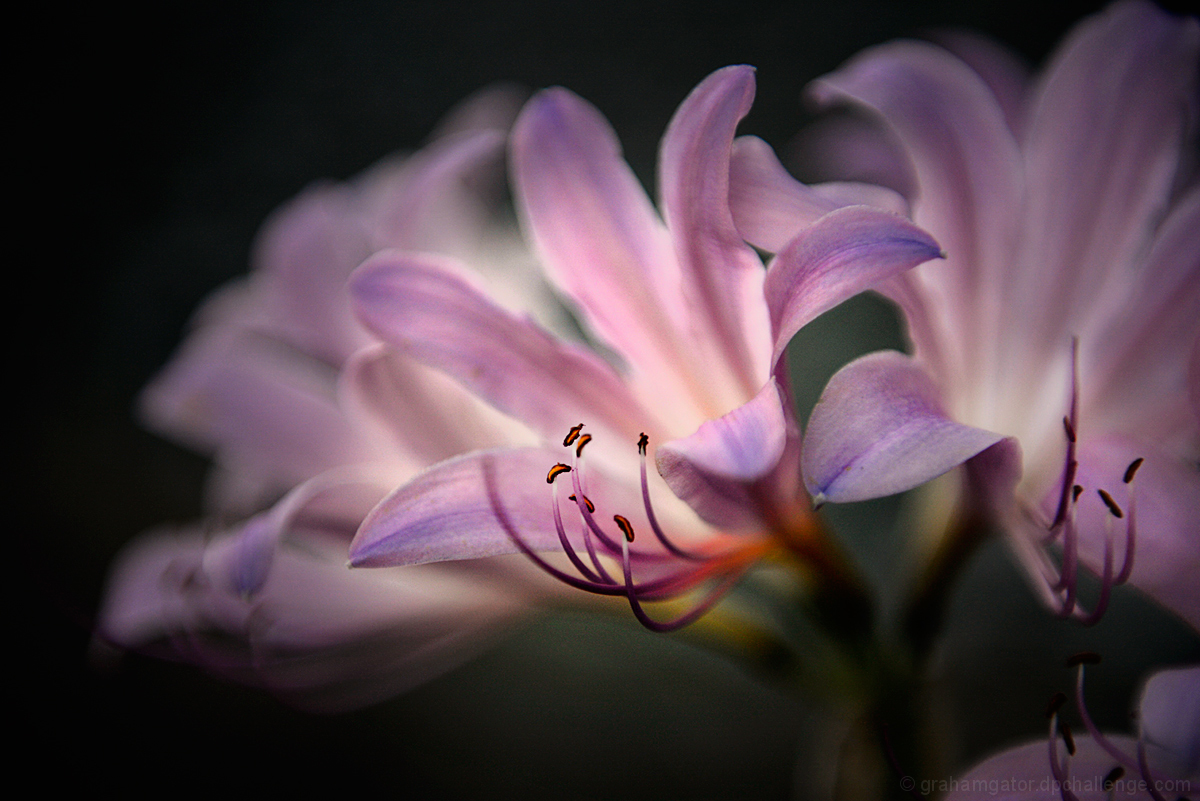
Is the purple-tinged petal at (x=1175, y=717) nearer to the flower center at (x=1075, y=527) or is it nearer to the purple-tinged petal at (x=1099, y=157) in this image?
the flower center at (x=1075, y=527)

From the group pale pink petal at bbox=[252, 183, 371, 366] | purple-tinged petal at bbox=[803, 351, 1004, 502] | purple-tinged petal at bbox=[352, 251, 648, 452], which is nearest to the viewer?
purple-tinged petal at bbox=[803, 351, 1004, 502]

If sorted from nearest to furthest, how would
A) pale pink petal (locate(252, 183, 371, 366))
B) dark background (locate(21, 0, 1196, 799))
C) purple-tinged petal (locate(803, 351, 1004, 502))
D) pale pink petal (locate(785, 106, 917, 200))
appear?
purple-tinged petal (locate(803, 351, 1004, 502)) → pale pink petal (locate(252, 183, 371, 366)) → pale pink petal (locate(785, 106, 917, 200)) → dark background (locate(21, 0, 1196, 799))

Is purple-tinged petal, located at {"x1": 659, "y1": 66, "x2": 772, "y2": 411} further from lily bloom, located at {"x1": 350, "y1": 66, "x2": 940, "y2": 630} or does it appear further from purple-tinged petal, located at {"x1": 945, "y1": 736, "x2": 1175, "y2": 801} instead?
purple-tinged petal, located at {"x1": 945, "y1": 736, "x2": 1175, "y2": 801}

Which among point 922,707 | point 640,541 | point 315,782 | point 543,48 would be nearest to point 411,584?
point 640,541

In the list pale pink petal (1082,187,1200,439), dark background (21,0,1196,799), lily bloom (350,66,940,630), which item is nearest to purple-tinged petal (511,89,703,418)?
lily bloom (350,66,940,630)

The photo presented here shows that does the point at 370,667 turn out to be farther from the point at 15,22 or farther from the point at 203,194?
the point at 15,22

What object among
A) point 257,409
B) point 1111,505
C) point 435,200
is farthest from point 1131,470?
point 257,409
